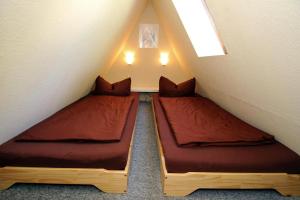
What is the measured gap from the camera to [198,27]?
2.63 m

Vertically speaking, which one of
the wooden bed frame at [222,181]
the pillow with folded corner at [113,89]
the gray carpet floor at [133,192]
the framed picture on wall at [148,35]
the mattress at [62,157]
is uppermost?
the framed picture on wall at [148,35]

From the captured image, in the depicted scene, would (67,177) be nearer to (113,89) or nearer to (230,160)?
(230,160)

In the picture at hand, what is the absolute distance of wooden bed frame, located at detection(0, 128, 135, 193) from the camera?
1410 mm

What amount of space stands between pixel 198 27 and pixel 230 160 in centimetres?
186

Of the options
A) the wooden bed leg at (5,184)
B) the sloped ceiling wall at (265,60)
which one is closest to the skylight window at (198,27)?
the sloped ceiling wall at (265,60)

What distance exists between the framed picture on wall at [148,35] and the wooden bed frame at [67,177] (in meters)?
3.21

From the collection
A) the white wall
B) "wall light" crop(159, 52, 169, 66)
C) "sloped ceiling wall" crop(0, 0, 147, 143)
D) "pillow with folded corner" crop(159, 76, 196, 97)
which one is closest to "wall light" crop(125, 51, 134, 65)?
the white wall

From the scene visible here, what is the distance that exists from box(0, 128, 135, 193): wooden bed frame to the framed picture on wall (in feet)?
10.5

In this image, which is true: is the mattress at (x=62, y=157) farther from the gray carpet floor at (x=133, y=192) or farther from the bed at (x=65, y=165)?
the gray carpet floor at (x=133, y=192)

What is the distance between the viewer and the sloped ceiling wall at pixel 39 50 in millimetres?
998

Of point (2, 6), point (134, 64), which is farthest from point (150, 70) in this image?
point (2, 6)

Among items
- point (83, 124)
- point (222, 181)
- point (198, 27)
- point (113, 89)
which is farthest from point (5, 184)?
point (198, 27)

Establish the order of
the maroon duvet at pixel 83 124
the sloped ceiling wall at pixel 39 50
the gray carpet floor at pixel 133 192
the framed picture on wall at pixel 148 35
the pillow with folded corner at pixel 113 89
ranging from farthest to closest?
the framed picture on wall at pixel 148 35, the pillow with folded corner at pixel 113 89, the maroon duvet at pixel 83 124, the gray carpet floor at pixel 133 192, the sloped ceiling wall at pixel 39 50

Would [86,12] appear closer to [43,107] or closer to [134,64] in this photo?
[43,107]
